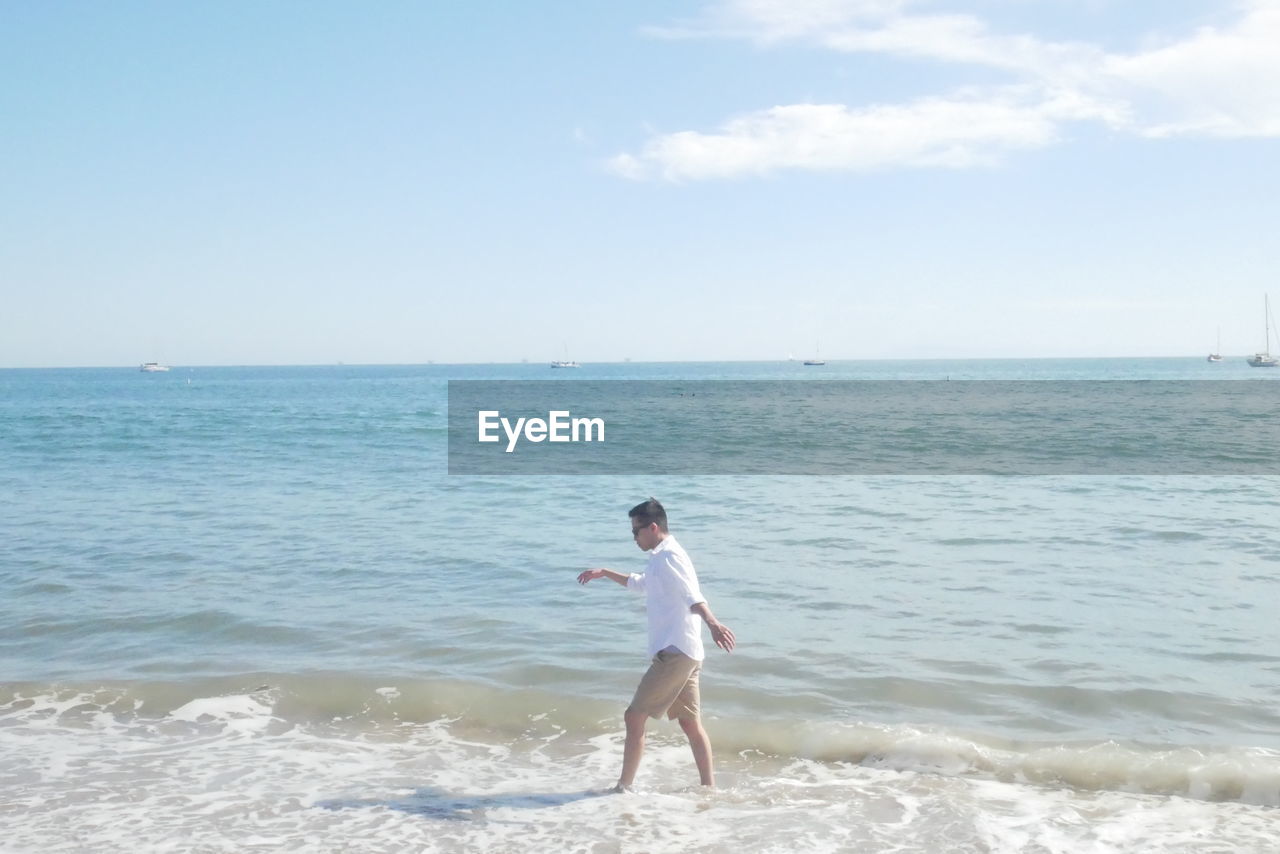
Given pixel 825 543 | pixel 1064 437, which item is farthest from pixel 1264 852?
pixel 1064 437

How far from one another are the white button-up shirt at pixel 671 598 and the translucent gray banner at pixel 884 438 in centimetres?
1717

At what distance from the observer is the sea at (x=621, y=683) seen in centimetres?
600

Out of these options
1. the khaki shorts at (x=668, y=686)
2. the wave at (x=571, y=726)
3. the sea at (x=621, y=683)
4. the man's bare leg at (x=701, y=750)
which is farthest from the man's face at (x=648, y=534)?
the wave at (x=571, y=726)

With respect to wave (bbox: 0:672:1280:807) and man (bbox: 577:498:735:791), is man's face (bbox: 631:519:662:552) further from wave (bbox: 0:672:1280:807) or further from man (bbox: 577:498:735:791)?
wave (bbox: 0:672:1280:807)

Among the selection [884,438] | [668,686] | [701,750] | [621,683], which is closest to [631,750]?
[701,750]

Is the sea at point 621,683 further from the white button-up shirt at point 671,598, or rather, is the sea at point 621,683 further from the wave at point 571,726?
the white button-up shirt at point 671,598

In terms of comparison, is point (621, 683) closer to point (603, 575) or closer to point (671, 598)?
point (603, 575)

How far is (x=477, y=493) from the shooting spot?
19750 millimetres

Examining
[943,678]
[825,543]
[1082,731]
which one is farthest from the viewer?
[825,543]

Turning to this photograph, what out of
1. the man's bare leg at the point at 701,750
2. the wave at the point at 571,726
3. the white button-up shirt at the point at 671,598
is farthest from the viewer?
the wave at the point at 571,726

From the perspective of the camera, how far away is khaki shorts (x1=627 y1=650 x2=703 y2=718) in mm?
5992

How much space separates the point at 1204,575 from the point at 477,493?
477 inches

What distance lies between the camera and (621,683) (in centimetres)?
851

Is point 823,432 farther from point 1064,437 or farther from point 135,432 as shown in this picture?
point 135,432
